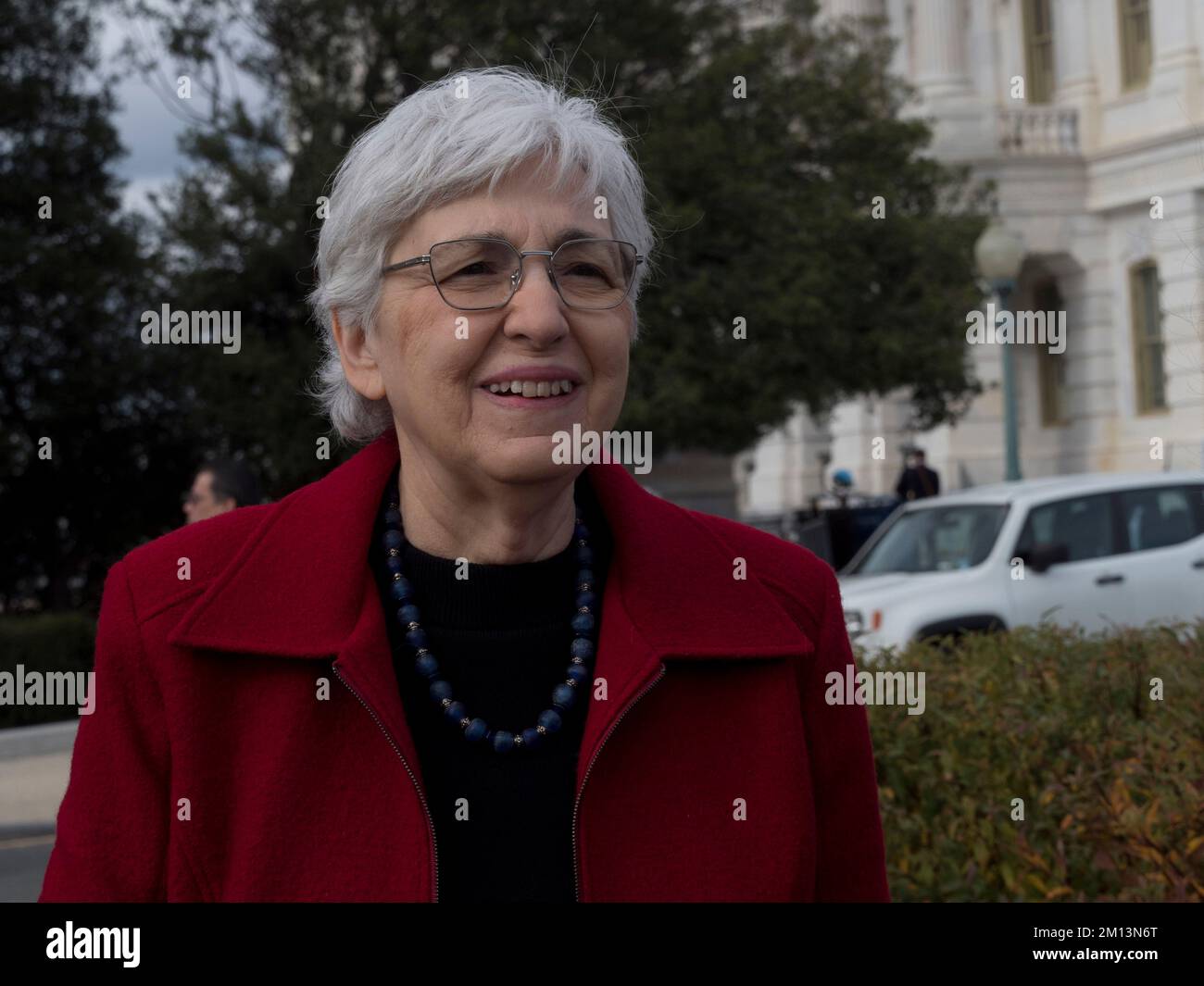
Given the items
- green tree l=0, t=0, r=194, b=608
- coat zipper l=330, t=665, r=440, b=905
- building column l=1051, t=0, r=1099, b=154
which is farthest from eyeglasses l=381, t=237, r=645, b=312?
building column l=1051, t=0, r=1099, b=154

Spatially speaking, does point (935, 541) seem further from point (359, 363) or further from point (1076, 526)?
point (359, 363)

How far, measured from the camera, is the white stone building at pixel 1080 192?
103ft

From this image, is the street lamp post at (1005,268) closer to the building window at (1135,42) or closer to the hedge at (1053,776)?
the hedge at (1053,776)

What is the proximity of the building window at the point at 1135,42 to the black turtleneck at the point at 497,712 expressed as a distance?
31978mm

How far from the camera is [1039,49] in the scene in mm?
35812

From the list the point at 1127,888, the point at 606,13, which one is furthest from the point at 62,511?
the point at 1127,888

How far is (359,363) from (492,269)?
1.11 ft

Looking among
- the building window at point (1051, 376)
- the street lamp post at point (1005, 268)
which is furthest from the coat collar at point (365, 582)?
the building window at point (1051, 376)

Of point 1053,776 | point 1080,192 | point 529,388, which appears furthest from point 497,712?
point 1080,192

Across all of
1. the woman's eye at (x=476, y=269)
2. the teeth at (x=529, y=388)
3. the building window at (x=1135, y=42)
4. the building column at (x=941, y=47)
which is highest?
the building column at (x=941, y=47)

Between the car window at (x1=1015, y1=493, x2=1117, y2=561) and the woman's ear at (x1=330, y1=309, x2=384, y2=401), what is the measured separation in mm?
11330

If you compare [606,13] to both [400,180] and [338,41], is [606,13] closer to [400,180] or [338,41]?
[338,41]

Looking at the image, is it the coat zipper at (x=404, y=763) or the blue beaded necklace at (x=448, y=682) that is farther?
the blue beaded necklace at (x=448, y=682)

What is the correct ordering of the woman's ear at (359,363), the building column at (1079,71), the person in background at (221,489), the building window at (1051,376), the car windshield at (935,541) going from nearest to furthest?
1. the woman's ear at (359,363)
2. the person in background at (221,489)
3. the car windshield at (935,541)
4. the building column at (1079,71)
5. the building window at (1051,376)
